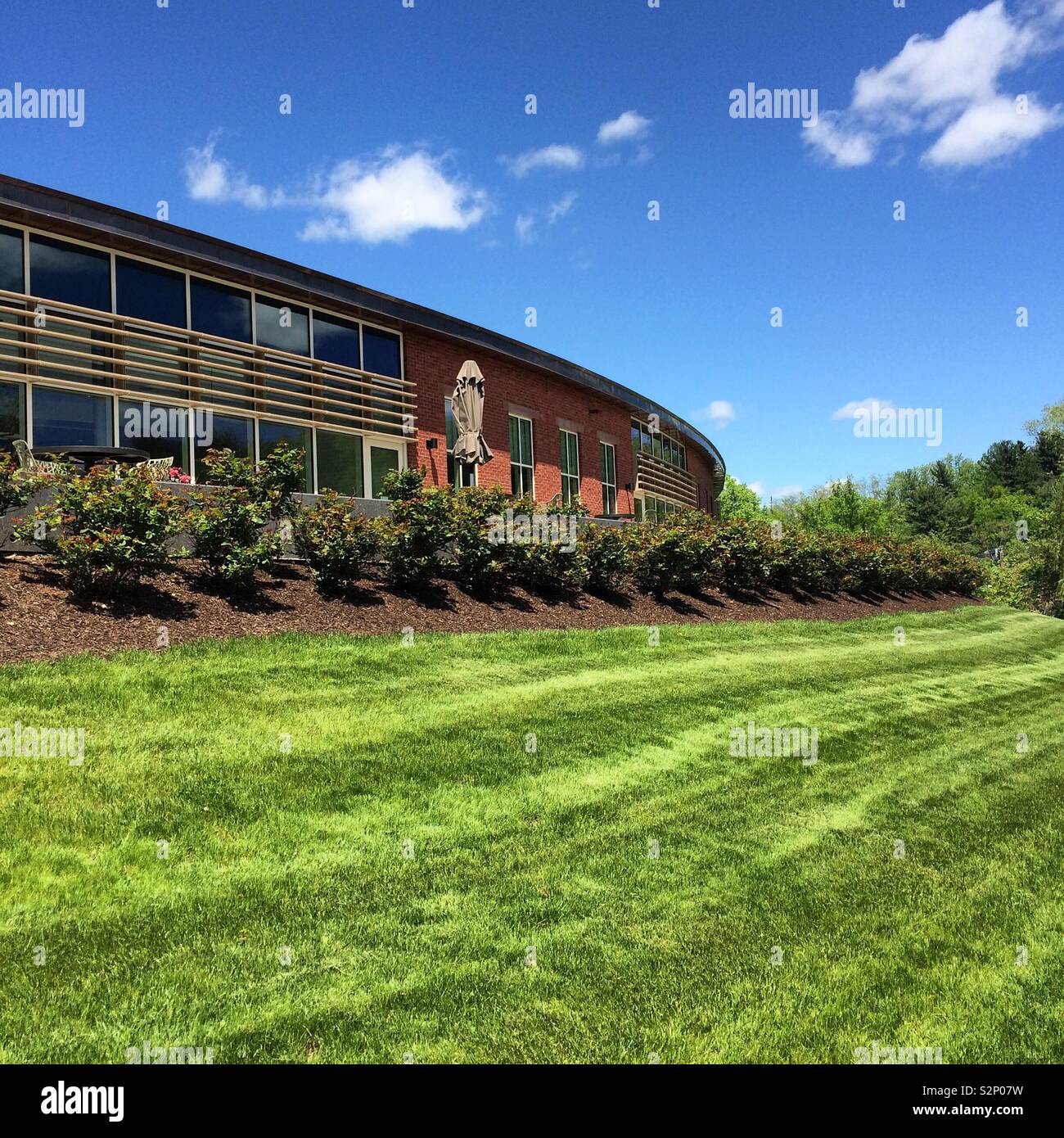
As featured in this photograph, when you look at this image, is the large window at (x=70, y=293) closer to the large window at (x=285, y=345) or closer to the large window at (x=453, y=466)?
the large window at (x=285, y=345)

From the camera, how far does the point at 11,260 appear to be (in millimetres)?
12312

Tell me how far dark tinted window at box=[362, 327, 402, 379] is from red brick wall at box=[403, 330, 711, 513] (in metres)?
0.26

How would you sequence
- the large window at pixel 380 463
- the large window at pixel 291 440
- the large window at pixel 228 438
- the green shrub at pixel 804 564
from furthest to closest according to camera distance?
1. the green shrub at pixel 804 564
2. the large window at pixel 380 463
3. the large window at pixel 291 440
4. the large window at pixel 228 438

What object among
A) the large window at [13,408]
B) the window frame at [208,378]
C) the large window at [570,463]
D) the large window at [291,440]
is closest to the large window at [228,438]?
the window frame at [208,378]

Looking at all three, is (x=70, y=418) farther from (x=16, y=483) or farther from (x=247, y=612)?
(x=247, y=612)

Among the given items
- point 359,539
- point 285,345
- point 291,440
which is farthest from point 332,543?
point 285,345

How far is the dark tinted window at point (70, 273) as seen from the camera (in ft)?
41.3

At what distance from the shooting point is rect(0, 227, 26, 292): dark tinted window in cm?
1222

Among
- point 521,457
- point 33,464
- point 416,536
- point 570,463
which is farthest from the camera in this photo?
point 570,463

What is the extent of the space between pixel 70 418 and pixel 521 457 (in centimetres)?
1068

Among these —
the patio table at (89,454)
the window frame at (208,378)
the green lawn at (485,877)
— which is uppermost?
the window frame at (208,378)

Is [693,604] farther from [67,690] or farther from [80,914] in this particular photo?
[80,914]

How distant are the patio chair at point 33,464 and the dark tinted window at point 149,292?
14.0ft

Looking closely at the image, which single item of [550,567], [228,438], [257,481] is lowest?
[550,567]
